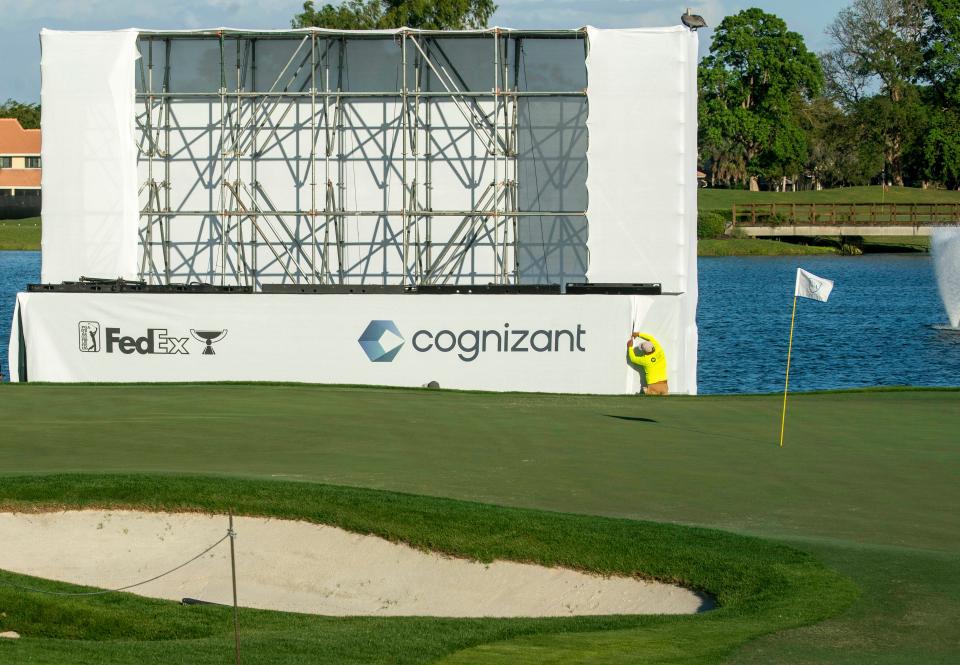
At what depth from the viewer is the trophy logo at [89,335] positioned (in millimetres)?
26703

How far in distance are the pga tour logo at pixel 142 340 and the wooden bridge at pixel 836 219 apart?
260 ft

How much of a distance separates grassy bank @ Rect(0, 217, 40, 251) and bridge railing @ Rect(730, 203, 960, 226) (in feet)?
166

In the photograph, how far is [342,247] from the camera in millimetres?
32250

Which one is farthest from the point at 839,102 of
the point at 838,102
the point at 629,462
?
the point at 629,462

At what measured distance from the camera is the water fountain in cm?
5872

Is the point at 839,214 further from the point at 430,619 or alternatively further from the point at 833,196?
the point at 430,619

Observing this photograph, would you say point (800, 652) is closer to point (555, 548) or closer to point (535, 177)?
point (555, 548)

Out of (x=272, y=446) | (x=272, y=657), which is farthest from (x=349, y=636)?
(x=272, y=446)

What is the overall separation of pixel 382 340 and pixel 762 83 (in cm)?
9952

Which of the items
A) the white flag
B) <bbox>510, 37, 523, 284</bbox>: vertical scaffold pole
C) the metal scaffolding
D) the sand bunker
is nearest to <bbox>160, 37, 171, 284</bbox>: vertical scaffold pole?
the metal scaffolding

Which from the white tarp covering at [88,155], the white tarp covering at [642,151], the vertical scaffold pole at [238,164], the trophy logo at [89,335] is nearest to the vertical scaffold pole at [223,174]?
the vertical scaffold pole at [238,164]

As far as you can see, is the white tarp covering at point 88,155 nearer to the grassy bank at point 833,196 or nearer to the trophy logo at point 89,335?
the trophy logo at point 89,335

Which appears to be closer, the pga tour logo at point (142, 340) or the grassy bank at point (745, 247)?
the pga tour logo at point (142, 340)

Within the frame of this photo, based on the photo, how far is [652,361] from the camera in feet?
85.3
